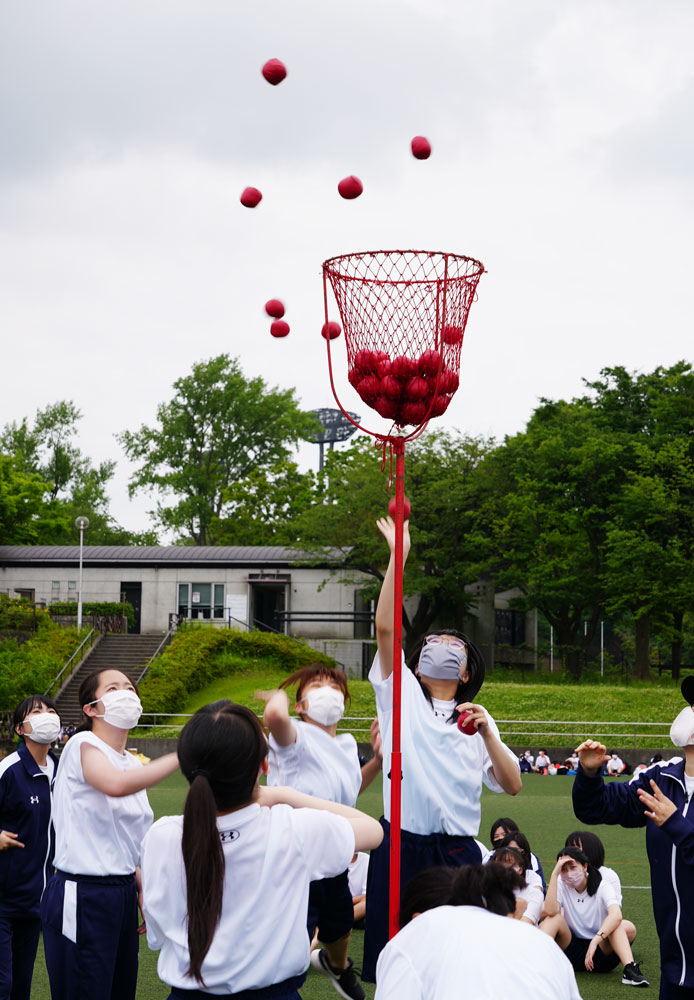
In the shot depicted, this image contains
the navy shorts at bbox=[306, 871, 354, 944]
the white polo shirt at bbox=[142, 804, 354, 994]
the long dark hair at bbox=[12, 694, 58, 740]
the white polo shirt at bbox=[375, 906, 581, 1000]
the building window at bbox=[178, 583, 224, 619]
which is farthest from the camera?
the building window at bbox=[178, 583, 224, 619]

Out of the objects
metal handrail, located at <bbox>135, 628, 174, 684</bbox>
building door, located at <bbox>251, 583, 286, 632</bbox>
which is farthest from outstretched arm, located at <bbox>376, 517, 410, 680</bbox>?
building door, located at <bbox>251, 583, 286, 632</bbox>

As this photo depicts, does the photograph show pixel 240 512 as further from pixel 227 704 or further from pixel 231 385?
pixel 227 704

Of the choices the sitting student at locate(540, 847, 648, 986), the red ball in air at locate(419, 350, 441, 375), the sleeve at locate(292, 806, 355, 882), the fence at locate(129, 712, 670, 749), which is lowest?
the fence at locate(129, 712, 670, 749)

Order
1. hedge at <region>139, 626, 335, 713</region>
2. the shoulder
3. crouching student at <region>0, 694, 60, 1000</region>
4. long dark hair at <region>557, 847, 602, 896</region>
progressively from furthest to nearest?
1. hedge at <region>139, 626, 335, 713</region>
2. long dark hair at <region>557, 847, 602, 896</region>
3. the shoulder
4. crouching student at <region>0, 694, 60, 1000</region>

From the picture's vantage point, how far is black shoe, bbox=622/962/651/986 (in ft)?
23.8

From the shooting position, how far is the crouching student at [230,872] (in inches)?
111

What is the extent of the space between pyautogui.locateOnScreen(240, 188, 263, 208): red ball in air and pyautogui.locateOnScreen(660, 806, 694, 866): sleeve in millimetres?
3363

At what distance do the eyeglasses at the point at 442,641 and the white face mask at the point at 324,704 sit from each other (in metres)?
0.74

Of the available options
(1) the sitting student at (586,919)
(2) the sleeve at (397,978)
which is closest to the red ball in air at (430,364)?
(2) the sleeve at (397,978)

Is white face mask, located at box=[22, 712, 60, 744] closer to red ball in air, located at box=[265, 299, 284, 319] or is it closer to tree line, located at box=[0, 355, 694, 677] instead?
red ball in air, located at box=[265, 299, 284, 319]

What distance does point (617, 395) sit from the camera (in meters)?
43.0

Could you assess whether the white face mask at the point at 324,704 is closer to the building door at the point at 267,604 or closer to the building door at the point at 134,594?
the building door at the point at 267,604

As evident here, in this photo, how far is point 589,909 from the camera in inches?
301

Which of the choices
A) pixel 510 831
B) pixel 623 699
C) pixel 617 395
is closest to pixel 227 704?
pixel 510 831
